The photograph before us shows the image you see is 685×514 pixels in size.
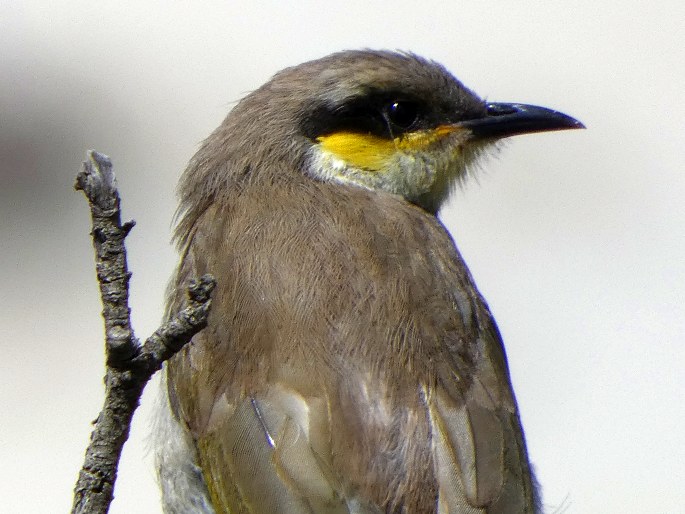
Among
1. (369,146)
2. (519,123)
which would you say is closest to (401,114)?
(369,146)

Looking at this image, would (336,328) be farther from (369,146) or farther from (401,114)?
(401,114)

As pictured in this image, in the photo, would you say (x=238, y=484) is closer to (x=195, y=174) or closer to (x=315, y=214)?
(x=315, y=214)

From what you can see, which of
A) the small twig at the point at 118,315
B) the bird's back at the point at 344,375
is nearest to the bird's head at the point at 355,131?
the bird's back at the point at 344,375

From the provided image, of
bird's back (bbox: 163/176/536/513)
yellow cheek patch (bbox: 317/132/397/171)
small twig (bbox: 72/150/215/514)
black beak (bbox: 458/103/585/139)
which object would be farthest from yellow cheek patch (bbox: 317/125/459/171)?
small twig (bbox: 72/150/215/514)

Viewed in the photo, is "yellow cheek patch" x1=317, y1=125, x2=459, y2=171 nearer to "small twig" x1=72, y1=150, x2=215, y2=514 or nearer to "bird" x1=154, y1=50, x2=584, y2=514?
"bird" x1=154, y1=50, x2=584, y2=514

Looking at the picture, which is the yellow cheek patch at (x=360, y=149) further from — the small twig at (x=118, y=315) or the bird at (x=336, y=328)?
the small twig at (x=118, y=315)
